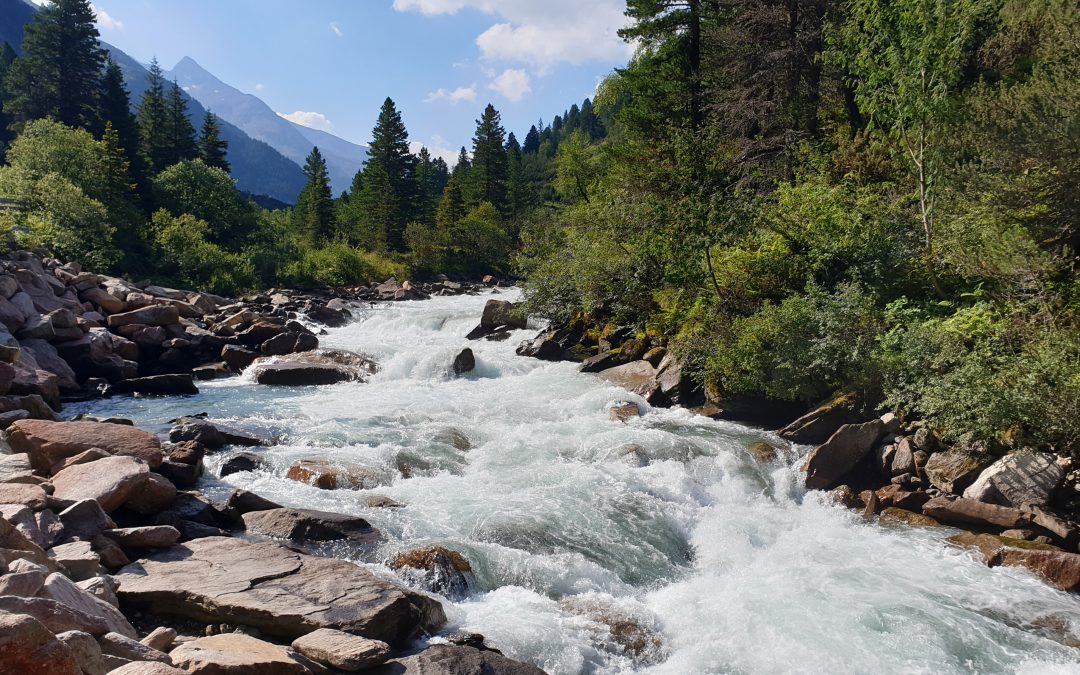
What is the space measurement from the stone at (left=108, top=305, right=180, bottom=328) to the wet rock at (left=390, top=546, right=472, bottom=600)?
52.9 feet

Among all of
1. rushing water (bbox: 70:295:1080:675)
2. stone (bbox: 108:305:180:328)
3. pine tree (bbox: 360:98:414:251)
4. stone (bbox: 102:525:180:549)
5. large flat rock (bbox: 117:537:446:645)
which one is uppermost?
pine tree (bbox: 360:98:414:251)

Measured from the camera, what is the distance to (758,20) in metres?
20.5

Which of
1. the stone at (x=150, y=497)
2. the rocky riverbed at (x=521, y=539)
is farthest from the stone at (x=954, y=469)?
the stone at (x=150, y=497)

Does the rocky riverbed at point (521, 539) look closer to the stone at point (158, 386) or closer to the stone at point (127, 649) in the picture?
the stone at point (127, 649)

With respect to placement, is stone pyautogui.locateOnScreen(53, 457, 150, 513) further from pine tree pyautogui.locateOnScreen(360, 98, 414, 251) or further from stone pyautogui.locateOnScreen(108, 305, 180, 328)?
pine tree pyautogui.locateOnScreen(360, 98, 414, 251)

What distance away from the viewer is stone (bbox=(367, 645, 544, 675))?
5328 mm

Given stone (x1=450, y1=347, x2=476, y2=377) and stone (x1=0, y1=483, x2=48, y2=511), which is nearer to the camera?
stone (x1=0, y1=483, x2=48, y2=511)

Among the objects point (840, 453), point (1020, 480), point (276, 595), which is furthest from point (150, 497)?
point (1020, 480)

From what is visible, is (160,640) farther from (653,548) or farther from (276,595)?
(653,548)

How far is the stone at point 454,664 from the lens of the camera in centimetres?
533

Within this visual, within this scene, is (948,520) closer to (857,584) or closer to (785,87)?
(857,584)

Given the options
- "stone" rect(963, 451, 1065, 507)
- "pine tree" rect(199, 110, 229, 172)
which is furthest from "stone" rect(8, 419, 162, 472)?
"pine tree" rect(199, 110, 229, 172)

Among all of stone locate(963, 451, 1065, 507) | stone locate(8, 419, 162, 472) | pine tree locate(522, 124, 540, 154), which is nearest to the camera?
stone locate(8, 419, 162, 472)

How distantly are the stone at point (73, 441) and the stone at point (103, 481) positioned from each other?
884 mm
